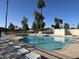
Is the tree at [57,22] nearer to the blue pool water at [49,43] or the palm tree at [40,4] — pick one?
the palm tree at [40,4]

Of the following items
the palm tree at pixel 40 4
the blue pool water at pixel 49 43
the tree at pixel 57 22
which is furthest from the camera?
the tree at pixel 57 22

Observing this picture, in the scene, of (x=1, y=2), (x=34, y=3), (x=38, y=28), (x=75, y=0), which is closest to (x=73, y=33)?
(x=75, y=0)

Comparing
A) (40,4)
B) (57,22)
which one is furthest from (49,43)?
(57,22)

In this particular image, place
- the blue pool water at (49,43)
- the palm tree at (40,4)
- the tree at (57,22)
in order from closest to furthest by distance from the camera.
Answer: the blue pool water at (49,43) < the palm tree at (40,4) < the tree at (57,22)

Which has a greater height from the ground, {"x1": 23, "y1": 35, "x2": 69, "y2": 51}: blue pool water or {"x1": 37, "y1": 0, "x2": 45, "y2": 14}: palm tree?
{"x1": 37, "y1": 0, "x2": 45, "y2": 14}: palm tree

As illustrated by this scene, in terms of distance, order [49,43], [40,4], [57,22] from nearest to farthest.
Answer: [49,43] < [40,4] < [57,22]

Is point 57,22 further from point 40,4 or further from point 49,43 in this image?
point 49,43

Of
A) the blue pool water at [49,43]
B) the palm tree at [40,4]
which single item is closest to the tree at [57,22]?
the palm tree at [40,4]

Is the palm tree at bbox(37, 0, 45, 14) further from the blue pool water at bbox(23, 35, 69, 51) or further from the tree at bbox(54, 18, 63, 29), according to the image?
the blue pool water at bbox(23, 35, 69, 51)

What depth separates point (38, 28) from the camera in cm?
3478

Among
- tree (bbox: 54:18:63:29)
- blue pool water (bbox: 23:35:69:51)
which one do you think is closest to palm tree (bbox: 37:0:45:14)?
tree (bbox: 54:18:63:29)

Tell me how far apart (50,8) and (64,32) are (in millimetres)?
12325

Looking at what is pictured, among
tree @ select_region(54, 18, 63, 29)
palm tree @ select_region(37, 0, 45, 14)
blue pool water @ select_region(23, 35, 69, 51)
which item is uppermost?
palm tree @ select_region(37, 0, 45, 14)

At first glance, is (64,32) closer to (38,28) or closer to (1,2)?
(38,28)
